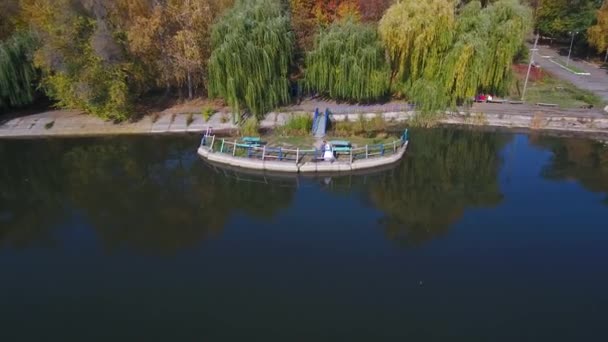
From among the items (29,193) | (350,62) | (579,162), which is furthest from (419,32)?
(29,193)

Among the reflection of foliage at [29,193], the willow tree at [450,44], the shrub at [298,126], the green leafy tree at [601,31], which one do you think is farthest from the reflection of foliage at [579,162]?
the reflection of foliage at [29,193]

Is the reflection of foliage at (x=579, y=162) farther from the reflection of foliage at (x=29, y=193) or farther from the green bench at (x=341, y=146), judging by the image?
the reflection of foliage at (x=29, y=193)

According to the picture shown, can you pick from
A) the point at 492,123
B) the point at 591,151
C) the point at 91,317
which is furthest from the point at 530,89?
the point at 91,317

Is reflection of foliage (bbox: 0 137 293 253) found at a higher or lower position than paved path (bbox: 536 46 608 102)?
lower

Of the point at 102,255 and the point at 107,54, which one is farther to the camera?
the point at 107,54

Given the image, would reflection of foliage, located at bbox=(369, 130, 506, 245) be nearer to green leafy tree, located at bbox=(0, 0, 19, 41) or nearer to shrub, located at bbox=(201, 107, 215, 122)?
shrub, located at bbox=(201, 107, 215, 122)

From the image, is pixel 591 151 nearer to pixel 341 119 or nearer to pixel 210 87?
pixel 341 119

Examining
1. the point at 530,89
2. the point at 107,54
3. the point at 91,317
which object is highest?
the point at 107,54

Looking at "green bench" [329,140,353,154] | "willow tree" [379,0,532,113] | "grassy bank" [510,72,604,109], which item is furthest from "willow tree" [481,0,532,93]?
"green bench" [329,140,353,154]
